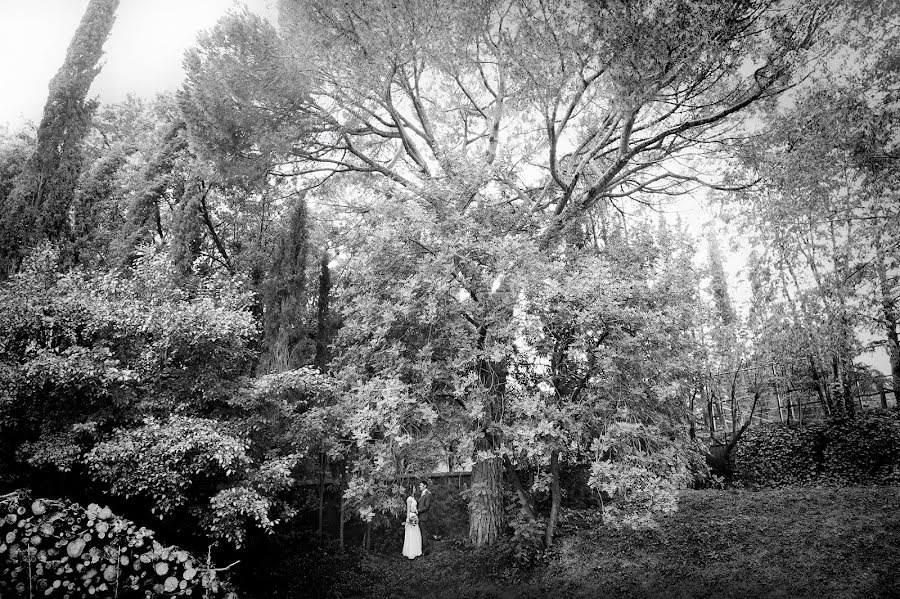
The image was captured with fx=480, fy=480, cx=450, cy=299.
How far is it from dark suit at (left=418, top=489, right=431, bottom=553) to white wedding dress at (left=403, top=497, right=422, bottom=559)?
58 centimetres

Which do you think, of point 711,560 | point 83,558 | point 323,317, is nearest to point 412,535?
point 323,317

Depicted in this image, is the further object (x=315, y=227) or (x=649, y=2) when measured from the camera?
(x=315, y=227)

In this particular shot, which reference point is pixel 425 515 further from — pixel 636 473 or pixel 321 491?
pixel 636 473

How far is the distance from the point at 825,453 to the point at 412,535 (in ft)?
33.7

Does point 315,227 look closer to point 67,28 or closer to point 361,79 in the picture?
point 361,79

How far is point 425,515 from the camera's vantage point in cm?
1087

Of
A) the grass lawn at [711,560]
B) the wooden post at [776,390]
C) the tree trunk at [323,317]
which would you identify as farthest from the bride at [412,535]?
the wooden post at [776,390]

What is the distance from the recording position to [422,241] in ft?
24.9

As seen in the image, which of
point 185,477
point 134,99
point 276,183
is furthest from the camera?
point 134,99

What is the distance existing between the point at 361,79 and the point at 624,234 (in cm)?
655

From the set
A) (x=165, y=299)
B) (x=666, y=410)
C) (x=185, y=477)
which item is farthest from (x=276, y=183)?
(x=666, y=410)

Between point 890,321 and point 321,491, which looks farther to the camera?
point 321,491

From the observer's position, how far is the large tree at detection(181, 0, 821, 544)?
6199 mm

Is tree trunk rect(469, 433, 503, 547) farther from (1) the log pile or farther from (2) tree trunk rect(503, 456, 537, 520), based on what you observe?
(1) the log pile
